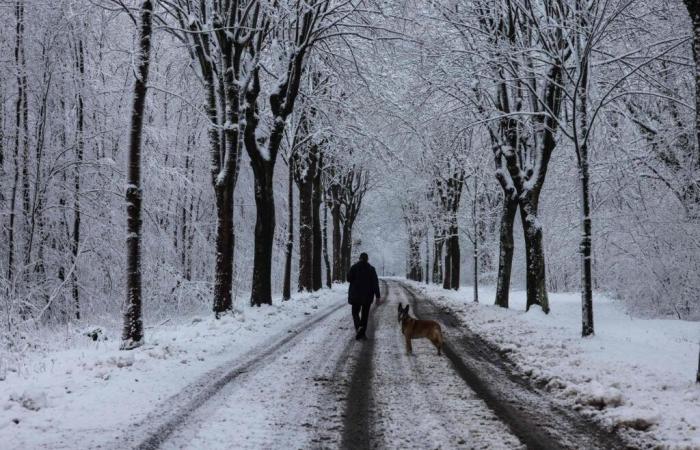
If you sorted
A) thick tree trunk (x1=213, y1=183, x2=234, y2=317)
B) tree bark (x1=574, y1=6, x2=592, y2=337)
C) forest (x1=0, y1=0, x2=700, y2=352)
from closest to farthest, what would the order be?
tree bark (x1=574, y1=6, x2=592, y2=337) < forest (x1=0, y1=0, x2=700, y2=352) < thick tree trunk (x1=213, y1=183, x2=234, y2=317)

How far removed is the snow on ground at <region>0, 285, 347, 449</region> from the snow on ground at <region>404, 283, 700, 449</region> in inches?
197

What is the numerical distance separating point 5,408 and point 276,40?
1458 cm

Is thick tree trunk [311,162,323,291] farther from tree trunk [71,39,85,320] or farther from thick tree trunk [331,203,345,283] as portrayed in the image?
tree trunk [71,39,85,320]

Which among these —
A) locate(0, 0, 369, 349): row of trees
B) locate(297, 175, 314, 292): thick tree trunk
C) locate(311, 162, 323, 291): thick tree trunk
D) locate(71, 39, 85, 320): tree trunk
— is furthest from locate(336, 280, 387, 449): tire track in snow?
locate(311, 162, 323, 291): thick tree trunk

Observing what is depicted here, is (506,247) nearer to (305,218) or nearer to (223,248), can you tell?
(305,218)

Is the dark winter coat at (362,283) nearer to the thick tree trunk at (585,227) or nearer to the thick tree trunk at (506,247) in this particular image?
the thick tree trunk at (585,227)

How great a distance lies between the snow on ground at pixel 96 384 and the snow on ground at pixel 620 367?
5.01m

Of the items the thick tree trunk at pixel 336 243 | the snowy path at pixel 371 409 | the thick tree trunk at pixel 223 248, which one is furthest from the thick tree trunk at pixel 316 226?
the snowy path at pixel 371 409

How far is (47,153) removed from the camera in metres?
15.3

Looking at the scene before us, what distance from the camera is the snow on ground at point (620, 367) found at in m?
5.06

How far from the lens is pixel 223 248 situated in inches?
533

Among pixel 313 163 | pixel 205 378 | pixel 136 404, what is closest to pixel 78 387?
pixel 136 404

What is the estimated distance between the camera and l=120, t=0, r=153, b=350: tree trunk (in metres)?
8.72

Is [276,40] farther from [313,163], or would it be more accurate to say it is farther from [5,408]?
[5,408]
